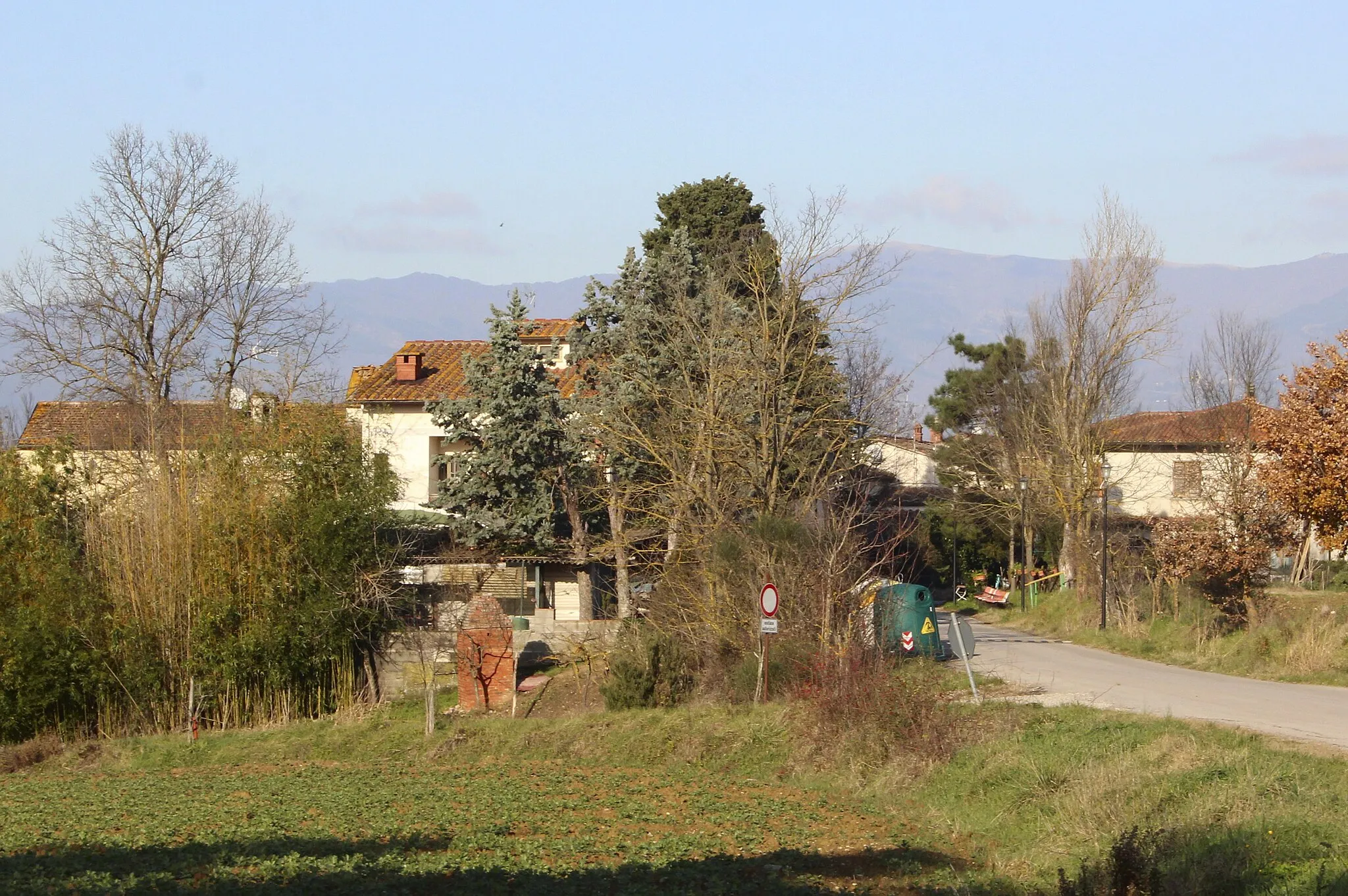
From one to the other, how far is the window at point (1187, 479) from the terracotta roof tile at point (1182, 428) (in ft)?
4.30

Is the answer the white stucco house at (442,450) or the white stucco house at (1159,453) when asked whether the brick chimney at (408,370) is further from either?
the white stucco house at (1159,453)

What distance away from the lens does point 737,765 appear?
18125 mm

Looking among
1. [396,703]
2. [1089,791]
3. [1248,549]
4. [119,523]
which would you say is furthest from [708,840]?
[1248,549]

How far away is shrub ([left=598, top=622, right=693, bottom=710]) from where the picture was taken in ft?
73.1

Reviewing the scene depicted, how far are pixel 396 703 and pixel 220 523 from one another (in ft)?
17.5

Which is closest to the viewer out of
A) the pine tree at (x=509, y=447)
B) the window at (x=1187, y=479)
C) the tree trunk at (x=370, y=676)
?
the tree trunk at (x=370, y=676)

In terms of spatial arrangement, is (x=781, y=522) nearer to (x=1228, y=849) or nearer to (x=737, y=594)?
(x=737, y=594)

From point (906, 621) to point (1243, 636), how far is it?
7.88 m

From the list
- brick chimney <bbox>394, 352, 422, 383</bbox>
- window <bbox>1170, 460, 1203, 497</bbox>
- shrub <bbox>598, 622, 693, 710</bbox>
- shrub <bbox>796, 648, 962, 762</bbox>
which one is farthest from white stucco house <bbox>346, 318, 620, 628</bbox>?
window <bbox>1170, 460, 1203, 497</bbox>

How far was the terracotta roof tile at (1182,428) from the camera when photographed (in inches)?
1689

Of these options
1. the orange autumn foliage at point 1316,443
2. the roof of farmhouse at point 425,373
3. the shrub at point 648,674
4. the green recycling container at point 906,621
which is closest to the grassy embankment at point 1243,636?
the orange autumn foliage at point 1316,443

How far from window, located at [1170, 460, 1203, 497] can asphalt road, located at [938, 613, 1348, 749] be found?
971cm

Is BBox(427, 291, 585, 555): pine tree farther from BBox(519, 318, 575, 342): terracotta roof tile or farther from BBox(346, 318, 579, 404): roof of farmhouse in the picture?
BBox(519, 318, 575, 342): terracotta roof tile

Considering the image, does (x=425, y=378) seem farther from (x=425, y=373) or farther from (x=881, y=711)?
(x=881, y=711)
